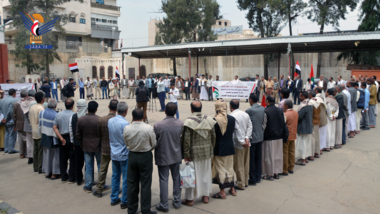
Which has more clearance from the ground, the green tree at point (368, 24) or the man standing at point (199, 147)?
the green tree at point (368, 24)

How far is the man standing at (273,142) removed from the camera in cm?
582

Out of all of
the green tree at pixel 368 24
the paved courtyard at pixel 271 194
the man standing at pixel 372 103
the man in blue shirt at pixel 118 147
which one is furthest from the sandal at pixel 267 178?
the green tree at pixel 368 24

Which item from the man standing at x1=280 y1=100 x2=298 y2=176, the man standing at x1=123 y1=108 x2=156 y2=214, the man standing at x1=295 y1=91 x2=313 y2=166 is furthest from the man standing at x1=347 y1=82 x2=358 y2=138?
the man standing at x1=123 y1=108 x2=156 y2=214

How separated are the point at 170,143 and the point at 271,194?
2234 mm

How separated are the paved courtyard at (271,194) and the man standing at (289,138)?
22 centimetres

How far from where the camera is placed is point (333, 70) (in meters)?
28.2

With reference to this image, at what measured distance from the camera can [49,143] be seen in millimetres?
5977

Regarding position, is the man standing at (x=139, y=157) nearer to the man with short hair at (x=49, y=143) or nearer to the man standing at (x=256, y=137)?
the man standing at (x=256, y=137)

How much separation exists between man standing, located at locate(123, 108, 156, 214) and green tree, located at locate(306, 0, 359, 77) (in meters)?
27.6

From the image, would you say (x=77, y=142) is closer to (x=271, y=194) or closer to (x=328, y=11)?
(x=271, y=194)

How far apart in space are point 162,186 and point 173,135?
2.73ft

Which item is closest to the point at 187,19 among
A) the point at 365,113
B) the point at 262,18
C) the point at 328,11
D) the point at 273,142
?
the point at 262,18

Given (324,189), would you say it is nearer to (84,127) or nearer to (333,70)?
(84,127)

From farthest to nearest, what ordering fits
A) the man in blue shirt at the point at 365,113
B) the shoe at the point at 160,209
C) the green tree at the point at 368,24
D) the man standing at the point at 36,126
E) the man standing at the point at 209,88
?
the green tree at the point at 368,24, the man standing at the point at 209,88, the man in blue shirt at the point at 365,113, the man standing at the point at 36,126, the shoe at the point at 160,209
